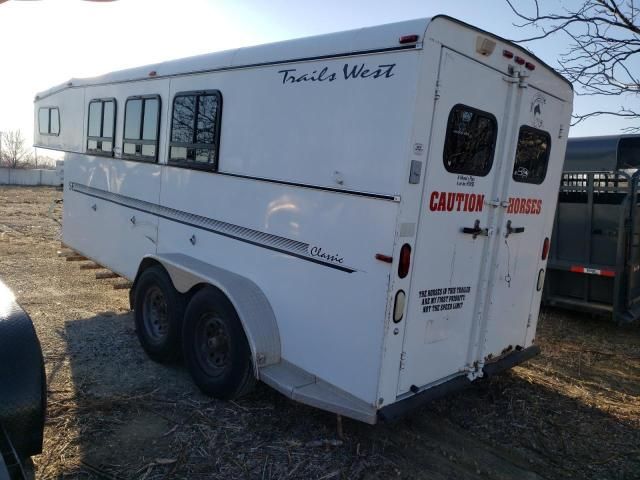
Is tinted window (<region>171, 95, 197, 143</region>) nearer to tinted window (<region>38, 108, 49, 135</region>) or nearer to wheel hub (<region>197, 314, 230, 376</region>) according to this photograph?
wheel hub (<region>197, 314, 230, 376</region>)

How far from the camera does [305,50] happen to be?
3764 millimetres

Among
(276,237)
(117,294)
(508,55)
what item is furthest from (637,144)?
(117,294)

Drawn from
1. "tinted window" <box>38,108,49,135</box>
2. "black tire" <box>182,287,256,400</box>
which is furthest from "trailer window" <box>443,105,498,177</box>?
"tinted window" <box>38,108,49,135</box>

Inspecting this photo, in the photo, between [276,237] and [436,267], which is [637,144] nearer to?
[436,267]

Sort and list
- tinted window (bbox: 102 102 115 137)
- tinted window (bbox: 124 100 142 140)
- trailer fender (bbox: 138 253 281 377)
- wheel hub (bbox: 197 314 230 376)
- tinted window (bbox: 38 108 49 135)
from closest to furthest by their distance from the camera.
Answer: trailer fender (bbox: 138 253 281 377) → wheel hub (bbox: 197 314 230 376) → tinted window (bbox: 124 100 142 140) → tinted window (bbox: 102 102 115 137) → tinted window (bbox: 38 108 49 135)

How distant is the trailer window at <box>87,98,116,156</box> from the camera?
6.20 meters

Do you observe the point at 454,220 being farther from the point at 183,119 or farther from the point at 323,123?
the point at 183,119

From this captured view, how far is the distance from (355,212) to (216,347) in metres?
1.76

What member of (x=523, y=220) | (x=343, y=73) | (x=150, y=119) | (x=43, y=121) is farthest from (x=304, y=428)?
(x=43, y=121)

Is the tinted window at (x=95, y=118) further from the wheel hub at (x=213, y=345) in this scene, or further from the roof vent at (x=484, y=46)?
the roof vent at (x=484, y=46)

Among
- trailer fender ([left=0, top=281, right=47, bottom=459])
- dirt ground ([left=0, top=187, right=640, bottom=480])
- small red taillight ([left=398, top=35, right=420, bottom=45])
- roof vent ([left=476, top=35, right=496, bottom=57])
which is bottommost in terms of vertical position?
dirt ground ([left=0, top=187, right=640, bottom=480])

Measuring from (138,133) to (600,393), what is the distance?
5279mm

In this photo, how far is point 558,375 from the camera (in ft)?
17.6

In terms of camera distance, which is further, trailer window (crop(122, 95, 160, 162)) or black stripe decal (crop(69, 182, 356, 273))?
trailer window (crop(122, 95, 160, 162))
